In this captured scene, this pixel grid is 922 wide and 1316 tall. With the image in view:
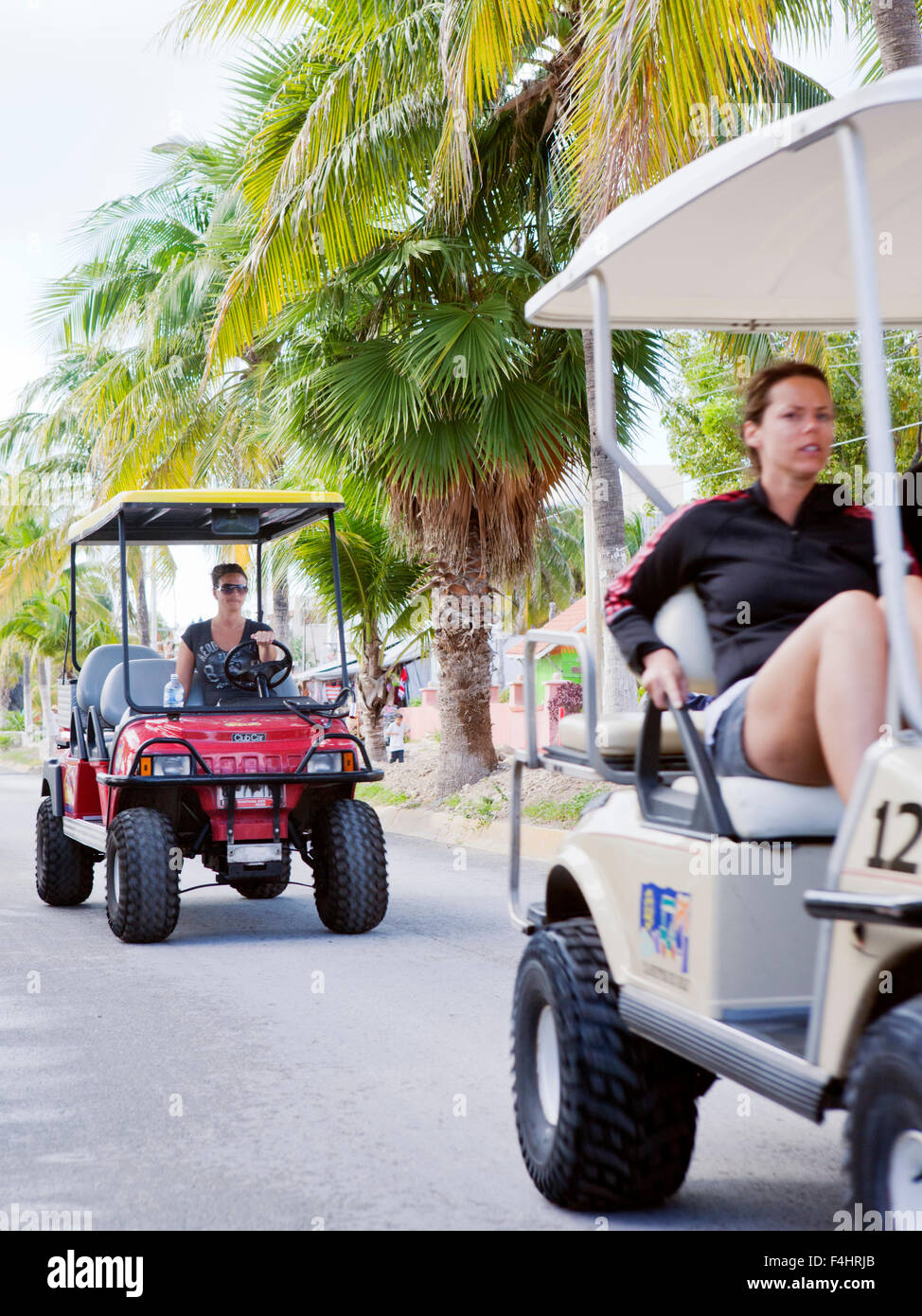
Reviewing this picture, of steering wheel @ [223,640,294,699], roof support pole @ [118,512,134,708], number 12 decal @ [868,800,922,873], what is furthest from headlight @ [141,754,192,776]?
number 12 decal @ [868,800,922,873]

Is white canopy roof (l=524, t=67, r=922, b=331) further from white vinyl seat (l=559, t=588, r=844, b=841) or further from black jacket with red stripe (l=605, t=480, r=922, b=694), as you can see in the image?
white vinyl seat (l=559, t=588, r=844, b=841)

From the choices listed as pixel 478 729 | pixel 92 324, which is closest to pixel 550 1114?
pixel 478 729

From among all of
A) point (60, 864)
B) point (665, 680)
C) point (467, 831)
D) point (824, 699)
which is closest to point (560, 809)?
point (467, 831)

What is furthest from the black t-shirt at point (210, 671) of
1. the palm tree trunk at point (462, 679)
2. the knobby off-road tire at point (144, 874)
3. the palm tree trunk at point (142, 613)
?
the palm tree trunk at point (142, 613)

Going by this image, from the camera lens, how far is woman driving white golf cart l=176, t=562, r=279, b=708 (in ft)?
28.9

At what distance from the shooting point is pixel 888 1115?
2.39 metres

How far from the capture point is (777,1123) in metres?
4.58

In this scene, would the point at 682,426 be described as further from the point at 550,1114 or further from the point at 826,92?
the point at 550,1114

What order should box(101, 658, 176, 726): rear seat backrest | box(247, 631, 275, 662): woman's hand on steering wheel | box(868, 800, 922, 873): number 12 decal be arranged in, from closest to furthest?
box(868, 800, 922, 873): number 12 decal → box(247, 631, 275, 662): woman's hand on steering wheel → box(101, 658, 176, 726): rear seat backrest

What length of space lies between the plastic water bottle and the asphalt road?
1.28 metres

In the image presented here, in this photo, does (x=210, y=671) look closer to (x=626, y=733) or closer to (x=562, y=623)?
(x=626, y=733)

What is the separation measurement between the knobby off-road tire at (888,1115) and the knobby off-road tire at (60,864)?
7868 mm

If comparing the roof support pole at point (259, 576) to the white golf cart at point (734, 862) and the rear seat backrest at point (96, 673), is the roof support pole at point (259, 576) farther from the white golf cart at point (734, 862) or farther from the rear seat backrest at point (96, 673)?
the white golf cart at point (734, 862)
